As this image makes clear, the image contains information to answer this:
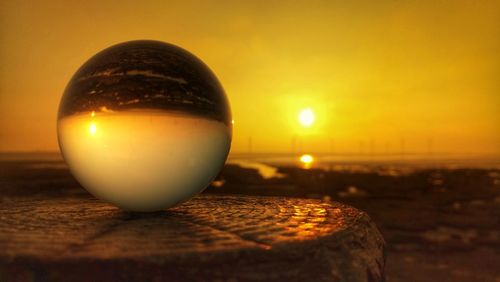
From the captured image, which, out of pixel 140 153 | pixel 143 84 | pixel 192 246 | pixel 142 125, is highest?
pixel 143 84

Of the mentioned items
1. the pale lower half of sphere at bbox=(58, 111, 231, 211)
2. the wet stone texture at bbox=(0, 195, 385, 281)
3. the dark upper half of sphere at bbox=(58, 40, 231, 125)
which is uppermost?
the dark upper half of sphere at bbox=(58, 40, 231, 125)

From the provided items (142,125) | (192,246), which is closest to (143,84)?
(142,125)

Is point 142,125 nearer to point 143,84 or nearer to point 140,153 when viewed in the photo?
point 140,153

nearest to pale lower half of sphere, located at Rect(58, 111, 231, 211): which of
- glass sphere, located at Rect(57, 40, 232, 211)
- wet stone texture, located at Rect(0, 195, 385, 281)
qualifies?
glass sphere, located at Rect(57, 40, 232, 211)

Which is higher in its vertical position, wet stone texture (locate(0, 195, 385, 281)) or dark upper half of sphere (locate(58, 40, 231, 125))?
dark upper half of sphere (locate(58, 40, 231, 125))

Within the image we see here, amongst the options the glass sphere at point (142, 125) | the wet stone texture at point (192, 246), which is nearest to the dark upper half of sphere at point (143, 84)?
the glass sphere at point (142, 125)

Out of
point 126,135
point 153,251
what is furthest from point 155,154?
point 153,251

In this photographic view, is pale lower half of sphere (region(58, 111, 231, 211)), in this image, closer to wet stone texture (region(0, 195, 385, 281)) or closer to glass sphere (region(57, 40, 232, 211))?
glass sphere (region(57, 40, 232, 211))
